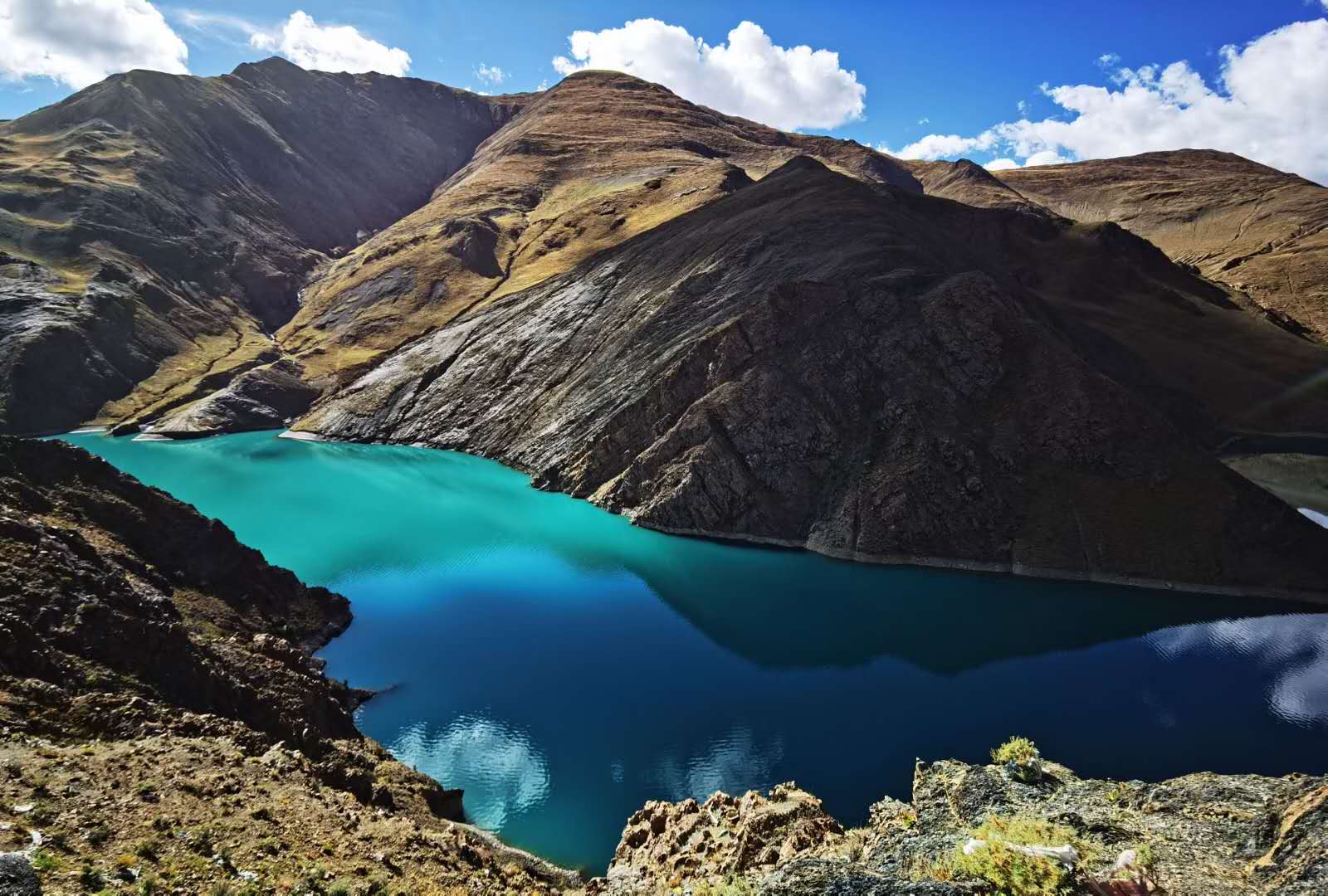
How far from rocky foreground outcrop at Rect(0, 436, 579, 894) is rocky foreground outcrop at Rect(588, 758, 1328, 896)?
4838mm

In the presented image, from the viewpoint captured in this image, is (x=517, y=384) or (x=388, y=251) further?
(x=388, y=251)

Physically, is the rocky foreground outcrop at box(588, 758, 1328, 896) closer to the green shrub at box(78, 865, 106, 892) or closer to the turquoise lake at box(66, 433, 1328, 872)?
the turquoise lake at box(66, 433, 1328, 872)

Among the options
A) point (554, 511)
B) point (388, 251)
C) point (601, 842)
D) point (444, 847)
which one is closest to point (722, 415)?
point (554, 511)

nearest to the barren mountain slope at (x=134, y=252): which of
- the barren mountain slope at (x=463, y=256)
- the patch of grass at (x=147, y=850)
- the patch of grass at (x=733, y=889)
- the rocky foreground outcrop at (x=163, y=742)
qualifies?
the barren mountain slope at (x=463, y=256)

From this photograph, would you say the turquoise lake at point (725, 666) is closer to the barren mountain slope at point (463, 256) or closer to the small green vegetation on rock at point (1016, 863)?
the small green vegetation on rock at point (1016, 863)

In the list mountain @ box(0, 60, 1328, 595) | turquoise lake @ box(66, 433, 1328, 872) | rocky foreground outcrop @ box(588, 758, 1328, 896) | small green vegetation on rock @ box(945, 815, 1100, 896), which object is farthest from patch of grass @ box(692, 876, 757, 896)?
mountain @ box(0, 60, 1328, 595)

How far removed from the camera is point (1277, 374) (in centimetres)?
9119

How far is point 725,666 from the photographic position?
127 ft

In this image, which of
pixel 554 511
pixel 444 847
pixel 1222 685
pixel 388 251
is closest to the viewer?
pixel 444 847

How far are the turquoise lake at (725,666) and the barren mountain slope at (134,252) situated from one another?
63486mm

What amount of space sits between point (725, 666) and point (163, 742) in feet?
89.2

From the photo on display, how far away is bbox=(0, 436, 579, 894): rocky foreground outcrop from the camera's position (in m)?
13.7

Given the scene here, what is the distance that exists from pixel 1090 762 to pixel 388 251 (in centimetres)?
16249

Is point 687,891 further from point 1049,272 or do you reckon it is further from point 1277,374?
point 1049,272
